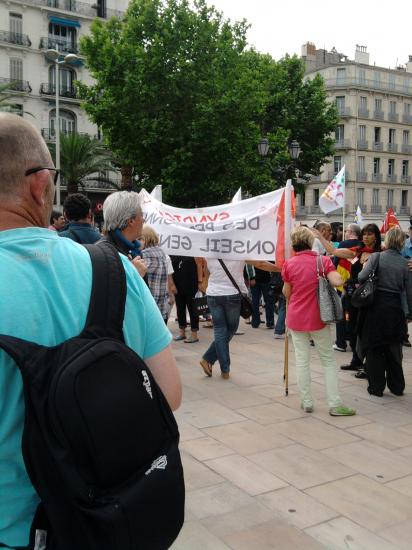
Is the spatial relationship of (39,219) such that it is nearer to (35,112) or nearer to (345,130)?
(35,112)

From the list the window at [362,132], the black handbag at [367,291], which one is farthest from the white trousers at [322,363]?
the window at [362,132]

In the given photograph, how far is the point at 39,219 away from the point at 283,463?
3509 mm

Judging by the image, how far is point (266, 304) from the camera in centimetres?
1109

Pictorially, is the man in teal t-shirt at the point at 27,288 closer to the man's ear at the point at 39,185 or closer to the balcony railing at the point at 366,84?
the man's ear at the point at 39,185

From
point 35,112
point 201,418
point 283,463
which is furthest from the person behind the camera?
point 35,112

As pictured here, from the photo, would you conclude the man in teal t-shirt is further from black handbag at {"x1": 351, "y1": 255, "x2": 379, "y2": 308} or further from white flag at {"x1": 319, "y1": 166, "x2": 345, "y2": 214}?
white flag at {"x1": 319, "y1": 166, "x2": 345, "y2": 214}

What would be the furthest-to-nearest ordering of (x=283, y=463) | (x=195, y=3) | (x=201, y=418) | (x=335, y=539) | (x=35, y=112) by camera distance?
(x=35, y=112)
(x=195, y=3)
(x=201, y=418)
(x=283, y=463)
(x=335, y=539)

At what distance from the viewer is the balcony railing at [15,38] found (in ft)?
137

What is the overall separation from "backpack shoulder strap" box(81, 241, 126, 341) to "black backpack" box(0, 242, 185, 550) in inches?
1.1

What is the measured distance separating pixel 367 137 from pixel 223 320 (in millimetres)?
59427

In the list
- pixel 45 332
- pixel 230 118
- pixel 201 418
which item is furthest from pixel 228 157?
pixel 45 332

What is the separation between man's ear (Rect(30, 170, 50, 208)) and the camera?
1.44 meters

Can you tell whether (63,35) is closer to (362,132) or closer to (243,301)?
(362,132)

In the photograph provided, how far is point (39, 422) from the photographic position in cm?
122
